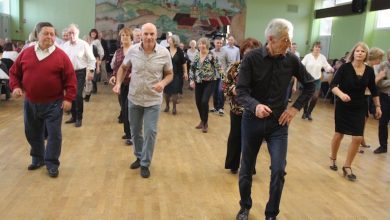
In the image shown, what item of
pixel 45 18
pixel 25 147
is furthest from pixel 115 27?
pixel 25 147

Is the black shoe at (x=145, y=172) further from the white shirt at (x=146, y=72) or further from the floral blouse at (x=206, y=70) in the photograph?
the floral blouse at (x=206, y=70)

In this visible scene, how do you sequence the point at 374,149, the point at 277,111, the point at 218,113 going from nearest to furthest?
1. the point at 277,111
2. the point at 374,149
3. the point at 218,113

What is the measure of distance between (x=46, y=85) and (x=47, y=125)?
0.42 metres

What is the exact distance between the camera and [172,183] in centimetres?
394

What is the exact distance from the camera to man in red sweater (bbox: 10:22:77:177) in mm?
3760

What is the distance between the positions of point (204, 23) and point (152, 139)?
11.4 metres

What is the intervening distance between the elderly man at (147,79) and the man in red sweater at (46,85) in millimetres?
542

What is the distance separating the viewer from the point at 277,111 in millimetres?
2770

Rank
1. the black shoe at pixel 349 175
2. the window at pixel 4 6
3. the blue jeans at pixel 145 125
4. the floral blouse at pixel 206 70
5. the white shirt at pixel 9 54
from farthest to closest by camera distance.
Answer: the window at pixel 4 6
the white shirt at pixel 9 54
the floral blouse at pixel 206 70
the black shoe at pixel 349 175
the blue jeans at pixel 145 125

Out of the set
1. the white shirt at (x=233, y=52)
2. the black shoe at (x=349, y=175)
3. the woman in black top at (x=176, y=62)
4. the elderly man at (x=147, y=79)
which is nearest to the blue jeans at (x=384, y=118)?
the black shoe at (x=349, y=175)

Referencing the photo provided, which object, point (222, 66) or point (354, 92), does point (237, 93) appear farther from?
point (222, 66)

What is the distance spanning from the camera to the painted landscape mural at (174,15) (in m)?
14.3

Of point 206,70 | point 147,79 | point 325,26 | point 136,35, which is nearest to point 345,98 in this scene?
point 147,79

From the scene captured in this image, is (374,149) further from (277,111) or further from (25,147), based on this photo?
(25,147)
